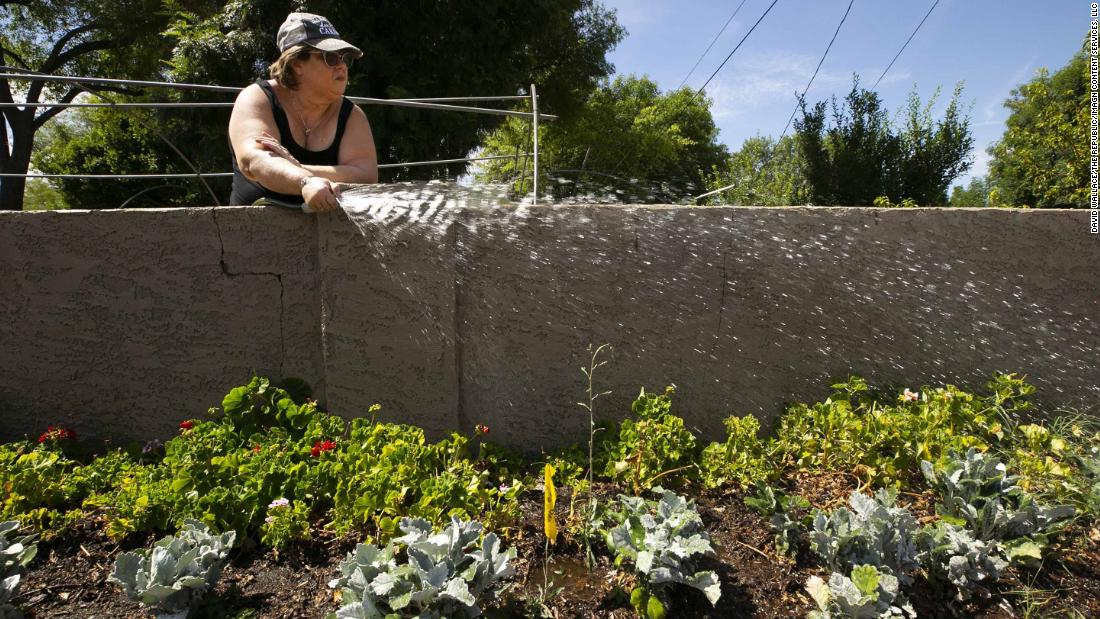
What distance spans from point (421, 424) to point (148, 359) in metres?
1.22

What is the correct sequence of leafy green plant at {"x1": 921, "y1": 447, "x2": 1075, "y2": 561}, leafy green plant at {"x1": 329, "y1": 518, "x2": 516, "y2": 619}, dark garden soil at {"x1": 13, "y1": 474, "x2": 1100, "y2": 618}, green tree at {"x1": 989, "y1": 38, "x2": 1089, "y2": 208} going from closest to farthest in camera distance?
leafy green plant at {"x1": 329, "y1": 518, "x2": 516, "y2": 619}, dark garden soil at {"x1": 13, "y1": 474, "x2": 1100, "y2": 618}, leafy green plant at {"x1": 921, "y1": 447, "x2": 1075, "y2": 561}, green tree at {"x1": 989, "y1": 38, "x2": 1089, "y2": 208}

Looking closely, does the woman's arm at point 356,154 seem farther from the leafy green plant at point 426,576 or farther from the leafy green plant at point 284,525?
the leafy green plant at point 426,576

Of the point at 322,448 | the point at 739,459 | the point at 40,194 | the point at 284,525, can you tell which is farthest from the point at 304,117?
the point at 40,194

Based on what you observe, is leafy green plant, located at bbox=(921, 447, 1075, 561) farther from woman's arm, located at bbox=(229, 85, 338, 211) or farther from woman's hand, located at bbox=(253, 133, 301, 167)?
woman's hand, located at bbox=(253, 133, 301, 167)

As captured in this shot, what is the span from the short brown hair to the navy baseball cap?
3 cm

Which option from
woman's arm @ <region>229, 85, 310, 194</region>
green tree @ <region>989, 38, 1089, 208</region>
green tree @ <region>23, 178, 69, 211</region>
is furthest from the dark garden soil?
green tree @ <region>23, 178, 69, 211</region>

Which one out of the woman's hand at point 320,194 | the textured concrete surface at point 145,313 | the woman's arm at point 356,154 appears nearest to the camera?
the woman's hand at point 320,194

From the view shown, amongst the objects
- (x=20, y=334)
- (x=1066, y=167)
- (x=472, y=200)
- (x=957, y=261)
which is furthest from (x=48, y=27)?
(x=1066, y=167)

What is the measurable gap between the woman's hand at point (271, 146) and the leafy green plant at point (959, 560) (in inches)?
101

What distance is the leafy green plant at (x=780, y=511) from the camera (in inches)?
77.7

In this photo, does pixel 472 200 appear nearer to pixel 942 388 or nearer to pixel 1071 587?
pixel 942 388

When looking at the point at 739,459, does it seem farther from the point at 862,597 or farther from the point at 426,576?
the point at 426,576

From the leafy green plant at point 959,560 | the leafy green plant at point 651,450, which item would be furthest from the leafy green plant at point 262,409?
the leafy green plant at point 959,560

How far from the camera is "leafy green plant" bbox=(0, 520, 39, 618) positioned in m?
1.64
